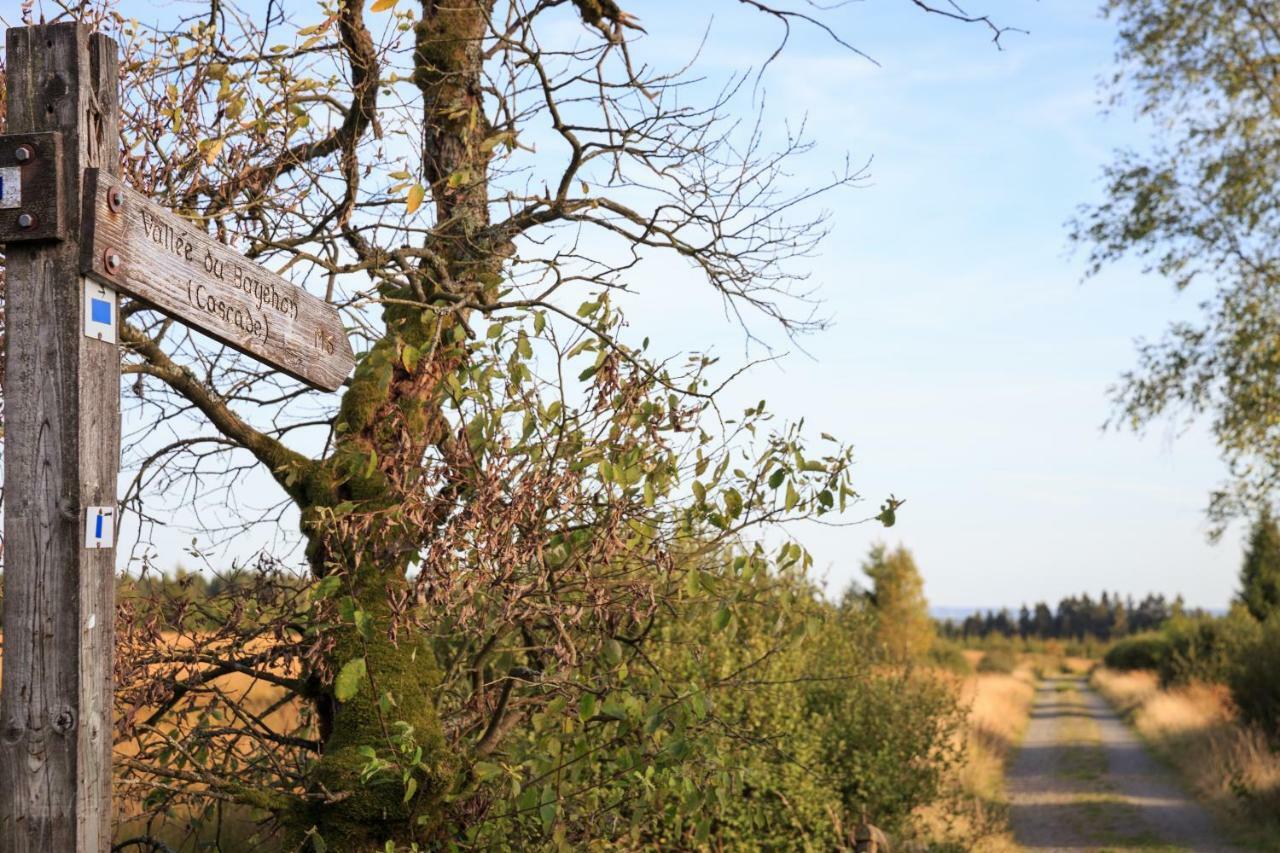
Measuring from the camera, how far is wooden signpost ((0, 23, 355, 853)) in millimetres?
3123

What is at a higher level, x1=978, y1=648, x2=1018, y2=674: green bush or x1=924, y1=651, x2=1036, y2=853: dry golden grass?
x1=924, y1=651, x2=1036, y2=853: dry golden grass

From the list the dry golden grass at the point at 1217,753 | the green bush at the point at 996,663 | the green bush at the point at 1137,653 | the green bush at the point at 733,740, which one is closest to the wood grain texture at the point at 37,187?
the green bush at the point at 733,740

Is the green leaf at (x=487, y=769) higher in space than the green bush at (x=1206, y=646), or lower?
higher

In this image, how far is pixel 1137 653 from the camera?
1641 inches

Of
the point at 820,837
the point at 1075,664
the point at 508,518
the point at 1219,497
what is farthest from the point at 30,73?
the point at 1075,664

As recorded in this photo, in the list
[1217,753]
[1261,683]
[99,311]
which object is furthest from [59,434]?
[1261,683]

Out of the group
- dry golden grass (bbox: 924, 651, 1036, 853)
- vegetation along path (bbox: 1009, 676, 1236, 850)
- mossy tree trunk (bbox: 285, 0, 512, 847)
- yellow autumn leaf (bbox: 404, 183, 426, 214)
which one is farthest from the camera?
vegetation along path (bbox: 1009, 676, 1236, 850)

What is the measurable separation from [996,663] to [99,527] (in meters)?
49.4

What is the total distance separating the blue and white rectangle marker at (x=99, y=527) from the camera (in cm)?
315

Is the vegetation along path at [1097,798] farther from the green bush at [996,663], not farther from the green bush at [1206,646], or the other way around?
the green bush at [996,663]

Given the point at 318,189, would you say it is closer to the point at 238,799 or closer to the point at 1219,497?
the point at 238,799

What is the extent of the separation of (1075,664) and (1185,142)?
44.5 m

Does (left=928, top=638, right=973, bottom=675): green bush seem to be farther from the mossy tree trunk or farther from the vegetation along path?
the mossy tree trunk

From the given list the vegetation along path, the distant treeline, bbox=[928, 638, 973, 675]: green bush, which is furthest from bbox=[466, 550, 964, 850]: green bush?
the distant treeline
